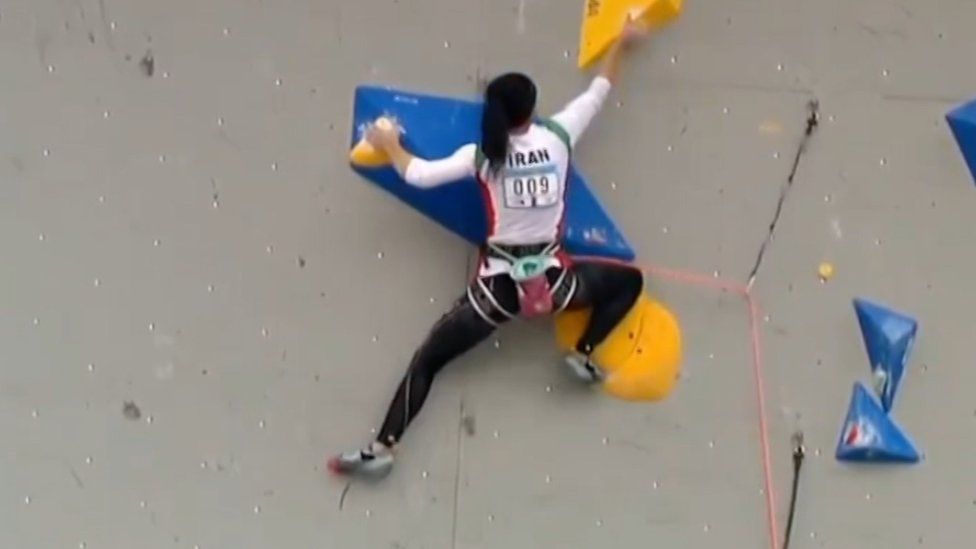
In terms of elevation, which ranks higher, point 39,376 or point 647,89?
point 647,89

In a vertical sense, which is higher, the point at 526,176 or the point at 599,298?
the point at 526,176

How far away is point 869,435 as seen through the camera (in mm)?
2342

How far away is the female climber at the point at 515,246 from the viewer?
2.15 m

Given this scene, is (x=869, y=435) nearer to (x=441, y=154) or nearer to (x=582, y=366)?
(x=582, y=366)

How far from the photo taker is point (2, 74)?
7.34 feet

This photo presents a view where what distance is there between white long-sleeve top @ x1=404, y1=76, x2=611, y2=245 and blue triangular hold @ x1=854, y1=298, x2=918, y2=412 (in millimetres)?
515

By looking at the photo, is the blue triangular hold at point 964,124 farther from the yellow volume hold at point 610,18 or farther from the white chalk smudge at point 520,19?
the white chalk smudge at point 520,19

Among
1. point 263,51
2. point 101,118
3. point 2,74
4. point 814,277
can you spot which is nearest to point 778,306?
point 814,277

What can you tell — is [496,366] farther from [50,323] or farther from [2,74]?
[2,74]

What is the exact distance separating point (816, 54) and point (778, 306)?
15.2 inches

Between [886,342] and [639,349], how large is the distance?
377 millimetres

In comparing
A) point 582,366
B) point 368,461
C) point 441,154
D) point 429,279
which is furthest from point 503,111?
point 368,461

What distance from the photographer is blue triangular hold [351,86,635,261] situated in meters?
2.25

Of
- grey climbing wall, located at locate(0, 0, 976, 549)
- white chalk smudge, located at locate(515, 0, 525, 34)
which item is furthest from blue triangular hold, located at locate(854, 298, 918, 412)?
white chalk smudge, located at locate(515, 0, 525, 34)
